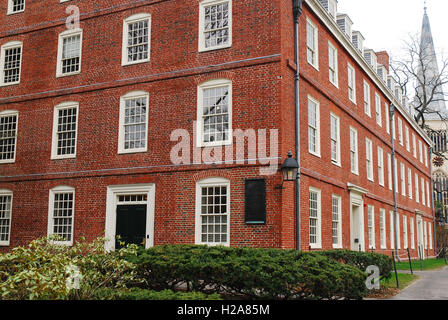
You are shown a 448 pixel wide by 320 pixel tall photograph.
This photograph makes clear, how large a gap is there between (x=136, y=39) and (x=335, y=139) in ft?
29.8

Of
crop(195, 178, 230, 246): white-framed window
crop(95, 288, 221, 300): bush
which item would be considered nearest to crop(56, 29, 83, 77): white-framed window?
crop(195, 178, 230, 246): white-framed window

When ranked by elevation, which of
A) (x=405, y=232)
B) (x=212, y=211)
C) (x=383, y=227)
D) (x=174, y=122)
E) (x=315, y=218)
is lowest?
(x=405, y=232)

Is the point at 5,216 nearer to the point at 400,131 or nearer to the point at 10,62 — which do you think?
the point at 10,62

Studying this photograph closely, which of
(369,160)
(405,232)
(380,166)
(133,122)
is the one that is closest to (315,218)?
(133,122)

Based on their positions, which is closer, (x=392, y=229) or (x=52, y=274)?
(x=52, y=274)

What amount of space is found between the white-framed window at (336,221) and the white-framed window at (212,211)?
5.66 metres

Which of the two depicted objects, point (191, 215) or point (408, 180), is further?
point (408, 180)

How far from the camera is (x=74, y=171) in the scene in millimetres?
18719

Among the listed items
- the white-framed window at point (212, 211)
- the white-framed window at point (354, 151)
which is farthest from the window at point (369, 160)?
the white-framed window at point (212, 211)

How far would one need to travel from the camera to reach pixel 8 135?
20859 millimetres

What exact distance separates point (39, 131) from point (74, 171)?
107 inches
